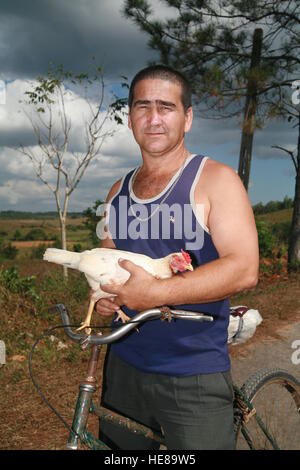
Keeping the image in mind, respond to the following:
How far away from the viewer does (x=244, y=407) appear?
2.45 meters

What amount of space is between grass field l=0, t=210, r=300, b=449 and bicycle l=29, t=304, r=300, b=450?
5.61 ft

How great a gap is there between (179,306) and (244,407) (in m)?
0.86

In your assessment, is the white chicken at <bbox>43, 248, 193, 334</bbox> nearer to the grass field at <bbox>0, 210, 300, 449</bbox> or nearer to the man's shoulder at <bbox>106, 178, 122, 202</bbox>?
the man's shoulder at <bbox>106, 178, 122, 202</bbox>

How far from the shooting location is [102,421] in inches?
89.8

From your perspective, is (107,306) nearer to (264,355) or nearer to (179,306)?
(179,306)

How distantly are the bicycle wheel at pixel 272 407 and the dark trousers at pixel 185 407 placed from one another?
1.81ft

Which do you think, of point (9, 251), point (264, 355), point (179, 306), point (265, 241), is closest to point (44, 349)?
point (264, 355)

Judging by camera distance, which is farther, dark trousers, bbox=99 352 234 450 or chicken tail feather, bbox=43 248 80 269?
chicken tail feather, bbox=43 248 80 269

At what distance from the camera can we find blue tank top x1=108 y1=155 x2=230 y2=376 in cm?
193

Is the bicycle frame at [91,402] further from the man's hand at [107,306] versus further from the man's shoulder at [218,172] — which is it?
the man's shoulder at [218,172]

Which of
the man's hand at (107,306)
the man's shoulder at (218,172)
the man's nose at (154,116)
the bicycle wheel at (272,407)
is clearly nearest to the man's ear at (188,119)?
the man's nose at (154,116)

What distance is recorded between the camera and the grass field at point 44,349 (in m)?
4.11

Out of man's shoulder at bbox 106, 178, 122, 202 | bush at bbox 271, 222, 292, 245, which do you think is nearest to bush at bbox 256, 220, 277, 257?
bush at bbox 271, 222, 292, 245

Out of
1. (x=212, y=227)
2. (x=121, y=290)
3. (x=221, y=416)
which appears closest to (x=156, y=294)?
(x=121, y=290)
